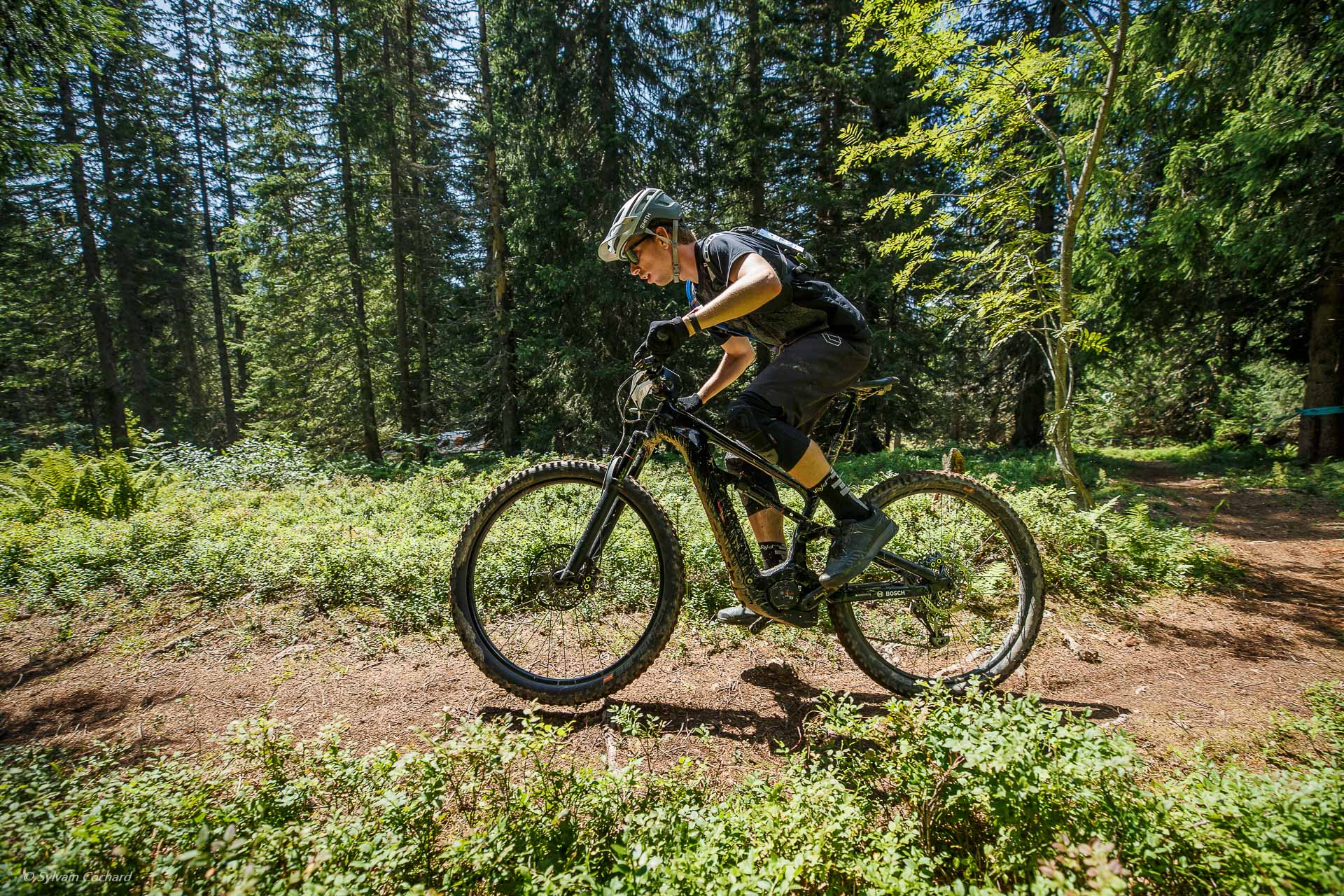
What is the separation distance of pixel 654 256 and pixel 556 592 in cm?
190

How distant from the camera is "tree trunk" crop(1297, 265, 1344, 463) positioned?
8602 mm

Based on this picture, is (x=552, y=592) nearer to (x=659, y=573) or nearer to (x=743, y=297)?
(x=659, y=573)

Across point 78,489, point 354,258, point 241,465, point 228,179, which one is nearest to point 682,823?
point 78,489

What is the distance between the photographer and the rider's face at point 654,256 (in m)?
2.86

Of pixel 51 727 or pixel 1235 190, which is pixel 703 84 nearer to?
pixel 1235 190

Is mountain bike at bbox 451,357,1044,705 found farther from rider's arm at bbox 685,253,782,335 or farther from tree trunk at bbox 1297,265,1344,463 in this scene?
tree trunk at bbox 1297,265,1344,463

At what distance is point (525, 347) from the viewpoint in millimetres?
12461

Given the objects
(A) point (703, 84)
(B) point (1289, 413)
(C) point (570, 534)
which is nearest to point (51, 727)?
(C) point (570, 534)

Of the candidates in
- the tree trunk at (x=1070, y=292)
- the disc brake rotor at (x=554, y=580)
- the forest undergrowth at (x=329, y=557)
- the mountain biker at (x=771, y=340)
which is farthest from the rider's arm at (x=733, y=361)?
the tree trunk at (x=1070, y=292)

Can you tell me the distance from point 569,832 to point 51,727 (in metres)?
2.76

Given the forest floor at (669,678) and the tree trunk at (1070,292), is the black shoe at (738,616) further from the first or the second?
the tree trunk at (1070,292)

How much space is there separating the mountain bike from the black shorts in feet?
0.58

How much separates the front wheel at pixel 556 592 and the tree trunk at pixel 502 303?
1192 centimetres

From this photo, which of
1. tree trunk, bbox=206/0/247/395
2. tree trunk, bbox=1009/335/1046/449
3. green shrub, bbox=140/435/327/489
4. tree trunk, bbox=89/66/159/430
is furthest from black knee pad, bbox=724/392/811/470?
tree trunk, bbox=206/0/247/395
